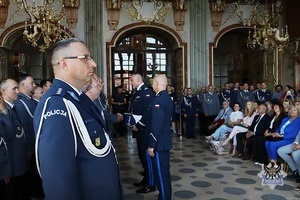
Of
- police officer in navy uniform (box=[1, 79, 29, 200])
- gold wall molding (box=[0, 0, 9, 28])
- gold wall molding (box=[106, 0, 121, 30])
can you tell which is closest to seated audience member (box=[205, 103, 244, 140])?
police officer in navy uniform (box=[1, 79, 29, 200])

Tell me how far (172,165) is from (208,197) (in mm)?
1863

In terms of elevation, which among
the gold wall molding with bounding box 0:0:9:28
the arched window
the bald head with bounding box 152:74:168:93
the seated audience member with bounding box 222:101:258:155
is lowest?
the seated audience member with bounding box 222:101:258:155

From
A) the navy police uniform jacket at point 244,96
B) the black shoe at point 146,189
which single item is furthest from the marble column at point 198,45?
the black shoe at point 146,189

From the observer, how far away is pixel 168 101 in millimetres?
3730

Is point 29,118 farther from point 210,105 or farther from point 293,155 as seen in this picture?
point 210,105

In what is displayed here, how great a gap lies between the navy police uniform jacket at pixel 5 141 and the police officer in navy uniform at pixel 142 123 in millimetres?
1732

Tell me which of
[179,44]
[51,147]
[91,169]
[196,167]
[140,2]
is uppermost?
[140,2]

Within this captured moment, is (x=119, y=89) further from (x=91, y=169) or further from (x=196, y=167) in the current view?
(x=91, y=169)

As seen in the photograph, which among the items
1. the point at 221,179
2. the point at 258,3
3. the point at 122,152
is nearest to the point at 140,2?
the point at 258,3

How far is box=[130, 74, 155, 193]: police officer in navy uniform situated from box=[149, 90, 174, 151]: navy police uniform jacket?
703mm

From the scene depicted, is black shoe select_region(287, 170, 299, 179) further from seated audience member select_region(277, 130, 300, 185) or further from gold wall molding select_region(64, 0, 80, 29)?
gold wall molding select_region(64, 0, 80, 29)

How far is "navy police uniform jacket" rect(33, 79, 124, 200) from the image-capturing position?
54.2 inches

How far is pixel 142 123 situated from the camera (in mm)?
4434

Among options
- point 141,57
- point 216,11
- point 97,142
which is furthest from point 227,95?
point 97,142
